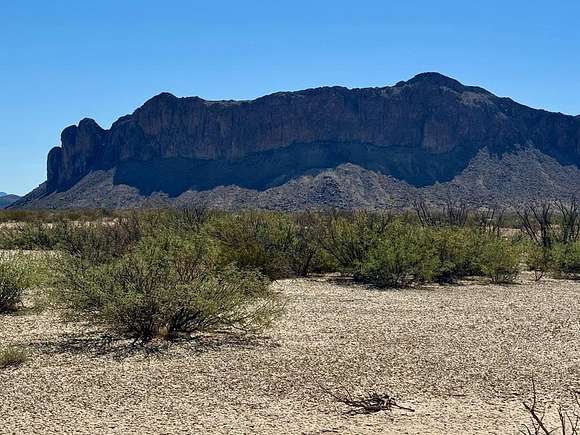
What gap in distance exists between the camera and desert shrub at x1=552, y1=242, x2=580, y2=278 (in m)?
24.1

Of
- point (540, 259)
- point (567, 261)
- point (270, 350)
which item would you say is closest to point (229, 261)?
point (270, 350)

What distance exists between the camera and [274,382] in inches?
355

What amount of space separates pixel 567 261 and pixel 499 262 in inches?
143

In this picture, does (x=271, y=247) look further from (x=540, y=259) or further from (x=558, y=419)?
(x=558, y=419)

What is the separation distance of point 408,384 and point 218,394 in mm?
2253

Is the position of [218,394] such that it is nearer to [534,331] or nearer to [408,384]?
[408,384]

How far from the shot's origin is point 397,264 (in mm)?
19625

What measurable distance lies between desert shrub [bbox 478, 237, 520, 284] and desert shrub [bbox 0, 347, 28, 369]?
14609 millimetres

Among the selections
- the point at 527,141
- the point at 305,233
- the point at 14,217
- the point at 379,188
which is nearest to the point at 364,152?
the point at 379,188

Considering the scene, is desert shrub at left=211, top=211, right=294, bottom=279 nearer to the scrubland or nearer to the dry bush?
the scrubland

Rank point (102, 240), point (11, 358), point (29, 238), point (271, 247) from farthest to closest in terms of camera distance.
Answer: point (29, 238) < point (102, 240) < point (271, 247) < point (11, 358)

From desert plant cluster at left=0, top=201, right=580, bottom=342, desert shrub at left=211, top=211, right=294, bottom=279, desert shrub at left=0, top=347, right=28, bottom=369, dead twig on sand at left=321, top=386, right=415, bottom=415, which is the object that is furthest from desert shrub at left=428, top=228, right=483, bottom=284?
desert shrub at left=0, top=347, right=28, bottom=369

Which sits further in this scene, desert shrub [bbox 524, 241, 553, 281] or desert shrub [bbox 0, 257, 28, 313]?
desert shrub [bbox 524, 241, 553, 281]

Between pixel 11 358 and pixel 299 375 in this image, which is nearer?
pixel 299 375
